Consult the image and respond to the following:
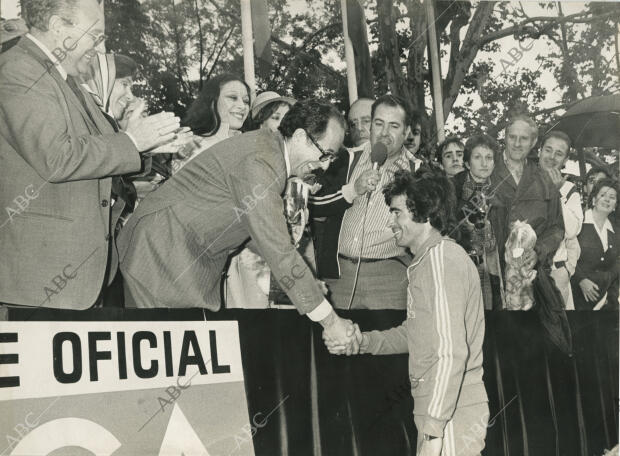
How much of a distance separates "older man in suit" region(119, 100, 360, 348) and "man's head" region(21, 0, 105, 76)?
0.64 meters

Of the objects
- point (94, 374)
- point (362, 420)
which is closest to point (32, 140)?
point (94, 374)

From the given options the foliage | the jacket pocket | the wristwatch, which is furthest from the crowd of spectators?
the wristwatch

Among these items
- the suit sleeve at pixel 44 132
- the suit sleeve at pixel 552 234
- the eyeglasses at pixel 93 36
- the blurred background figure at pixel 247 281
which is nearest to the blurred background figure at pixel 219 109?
the blurred background figure at pixel 247 281

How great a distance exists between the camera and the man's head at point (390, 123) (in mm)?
4387

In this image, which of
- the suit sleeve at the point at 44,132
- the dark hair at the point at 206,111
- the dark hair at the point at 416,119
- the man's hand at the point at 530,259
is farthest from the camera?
the man's hand at the point at 530,259

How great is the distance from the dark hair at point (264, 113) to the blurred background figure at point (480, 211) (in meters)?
1.27

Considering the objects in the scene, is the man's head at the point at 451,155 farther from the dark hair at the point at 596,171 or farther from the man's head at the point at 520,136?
the dark hair at the point at 596,171

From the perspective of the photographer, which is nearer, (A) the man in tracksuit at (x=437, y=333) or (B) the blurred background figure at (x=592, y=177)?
(A) the man in tracksuit at (x=437, y=333)

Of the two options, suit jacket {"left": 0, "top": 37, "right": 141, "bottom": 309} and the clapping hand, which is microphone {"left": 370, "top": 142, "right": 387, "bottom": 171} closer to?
the clapping hand

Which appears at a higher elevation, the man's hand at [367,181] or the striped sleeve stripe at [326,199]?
the man's hand at [367,181]

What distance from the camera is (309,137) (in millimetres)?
3500

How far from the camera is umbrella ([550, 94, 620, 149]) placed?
5.38 m

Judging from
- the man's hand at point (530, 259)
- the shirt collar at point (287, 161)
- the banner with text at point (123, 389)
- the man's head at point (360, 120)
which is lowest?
the banner with text at point (123, 389)

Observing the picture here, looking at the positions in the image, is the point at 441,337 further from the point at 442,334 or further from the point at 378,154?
the point at 378,154
